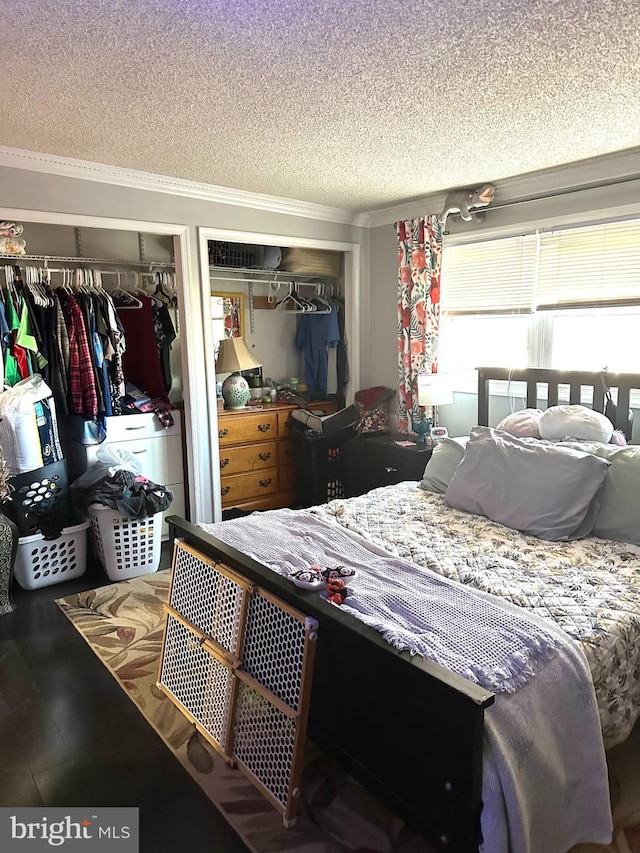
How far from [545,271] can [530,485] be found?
163 cm

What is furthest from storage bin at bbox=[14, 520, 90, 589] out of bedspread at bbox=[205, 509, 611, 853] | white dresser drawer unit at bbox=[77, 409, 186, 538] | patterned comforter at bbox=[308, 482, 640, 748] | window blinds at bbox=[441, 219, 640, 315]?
window blinds at bbox=[441, 219, 640, 315]

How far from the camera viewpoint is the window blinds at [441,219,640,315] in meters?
3.25

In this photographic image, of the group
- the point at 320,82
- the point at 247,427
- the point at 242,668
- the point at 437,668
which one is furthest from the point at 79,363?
the point at 437,668

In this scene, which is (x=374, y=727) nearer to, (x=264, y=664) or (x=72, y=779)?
(x=264, y=664)

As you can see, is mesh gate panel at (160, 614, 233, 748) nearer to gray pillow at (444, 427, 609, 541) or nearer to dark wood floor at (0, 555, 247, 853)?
dark wood floor at (0, 555, 247, 853)

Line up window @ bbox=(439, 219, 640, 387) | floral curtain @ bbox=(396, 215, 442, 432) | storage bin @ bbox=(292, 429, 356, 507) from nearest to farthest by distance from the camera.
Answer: window @ bbox=(439, 219, 640, 387) < floral curtain @ bbox=(396, 215, 442, 432) < storage bin @ bbox=(292, 429, 356, 507)

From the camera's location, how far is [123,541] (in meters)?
3.40

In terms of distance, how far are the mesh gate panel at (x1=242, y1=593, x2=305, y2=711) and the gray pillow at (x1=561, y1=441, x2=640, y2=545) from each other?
143 centimetres

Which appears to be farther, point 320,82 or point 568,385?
point 568,385

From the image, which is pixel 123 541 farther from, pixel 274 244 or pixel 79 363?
pixel 274 244

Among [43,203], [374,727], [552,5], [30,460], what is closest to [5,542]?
[30,460]

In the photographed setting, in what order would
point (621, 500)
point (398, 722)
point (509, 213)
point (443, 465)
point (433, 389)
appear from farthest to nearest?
point (433, 389) < point (509, 213) < point (443, 465) < point (621, 500) < point (398, 722)

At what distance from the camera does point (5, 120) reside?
2.53 m

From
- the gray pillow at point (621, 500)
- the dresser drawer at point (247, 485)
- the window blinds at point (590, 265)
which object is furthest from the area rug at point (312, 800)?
the window blinds at point (590, 265)
